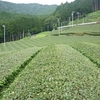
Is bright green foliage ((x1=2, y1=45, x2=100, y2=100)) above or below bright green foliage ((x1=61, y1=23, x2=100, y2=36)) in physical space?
below

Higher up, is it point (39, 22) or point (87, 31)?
point (39, 22)

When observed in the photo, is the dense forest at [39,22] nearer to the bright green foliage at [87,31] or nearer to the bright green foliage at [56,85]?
the bright green foliage at [87,31]

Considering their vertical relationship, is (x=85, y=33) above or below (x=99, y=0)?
below

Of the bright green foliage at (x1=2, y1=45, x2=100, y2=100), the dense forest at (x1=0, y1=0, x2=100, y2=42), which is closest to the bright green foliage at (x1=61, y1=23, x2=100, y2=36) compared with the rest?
the bright green foliage at (x1=2, y1=45, x2=100, y2=100)

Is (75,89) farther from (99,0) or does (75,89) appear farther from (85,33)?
(99,0)

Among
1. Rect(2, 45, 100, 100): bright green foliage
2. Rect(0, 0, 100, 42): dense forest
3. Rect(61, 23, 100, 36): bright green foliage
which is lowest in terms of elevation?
Rect(2, 45, 100, 100): bright green foliage

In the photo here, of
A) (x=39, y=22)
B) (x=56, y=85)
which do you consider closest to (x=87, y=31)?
(x=56, y=85)

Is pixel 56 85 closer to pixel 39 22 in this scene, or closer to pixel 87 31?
pixel 87 31

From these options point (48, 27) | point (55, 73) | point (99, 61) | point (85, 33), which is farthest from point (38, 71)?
point (48, 27)

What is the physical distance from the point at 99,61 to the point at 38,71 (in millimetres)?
9423

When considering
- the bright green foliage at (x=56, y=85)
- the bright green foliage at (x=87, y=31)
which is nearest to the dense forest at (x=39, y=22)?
the bright green foliage at (x=87, y=31)

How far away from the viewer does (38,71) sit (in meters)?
17.2

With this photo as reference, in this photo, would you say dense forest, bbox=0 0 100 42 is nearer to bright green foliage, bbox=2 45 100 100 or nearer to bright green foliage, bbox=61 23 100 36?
bright green foliage, bbox=61 23 100 36

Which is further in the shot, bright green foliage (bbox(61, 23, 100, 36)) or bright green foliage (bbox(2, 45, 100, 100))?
bright green foliage (bbox(61, 23, 100, 36))
